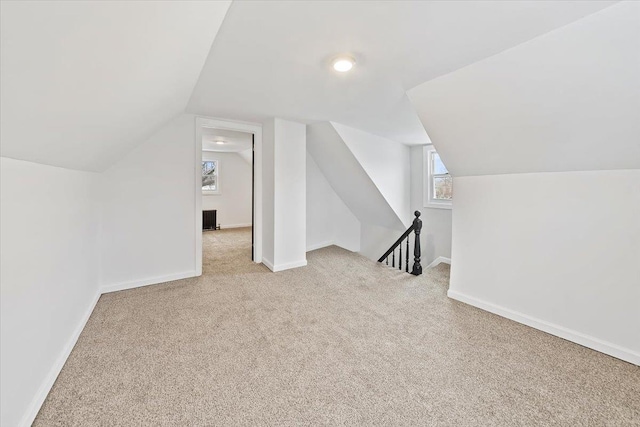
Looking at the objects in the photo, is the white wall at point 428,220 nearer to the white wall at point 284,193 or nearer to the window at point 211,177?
the white wall at point 284,193

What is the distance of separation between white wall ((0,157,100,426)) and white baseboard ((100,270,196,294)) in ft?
2.51

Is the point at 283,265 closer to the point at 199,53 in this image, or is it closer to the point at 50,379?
the point at 50,379

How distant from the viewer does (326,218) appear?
5035 millimetres

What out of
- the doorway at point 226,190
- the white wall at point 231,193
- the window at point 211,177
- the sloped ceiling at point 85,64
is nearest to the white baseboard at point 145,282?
the sloped ceiling at point 85,64

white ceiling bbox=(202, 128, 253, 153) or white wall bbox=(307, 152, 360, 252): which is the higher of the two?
white ceiling bbox=(202, 128, 253, 153)

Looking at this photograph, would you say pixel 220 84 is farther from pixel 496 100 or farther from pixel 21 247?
pixel 496 100

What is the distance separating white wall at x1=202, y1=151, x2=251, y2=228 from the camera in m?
7.35

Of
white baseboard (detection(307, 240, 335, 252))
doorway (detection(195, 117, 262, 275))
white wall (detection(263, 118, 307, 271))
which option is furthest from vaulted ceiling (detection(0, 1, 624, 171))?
doorway (detection(195, 117, 262, 275))

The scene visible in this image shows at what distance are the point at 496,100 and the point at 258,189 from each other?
293 centimetres

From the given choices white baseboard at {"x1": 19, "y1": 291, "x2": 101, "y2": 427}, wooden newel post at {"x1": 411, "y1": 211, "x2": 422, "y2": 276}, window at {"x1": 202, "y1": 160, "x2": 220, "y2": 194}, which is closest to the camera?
white baseboard at {"x1": 19, "y1": 291, "x2": 101, "y2": 427}

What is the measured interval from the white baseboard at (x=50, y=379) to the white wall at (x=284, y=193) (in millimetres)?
1956

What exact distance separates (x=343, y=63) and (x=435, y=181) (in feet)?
11.4

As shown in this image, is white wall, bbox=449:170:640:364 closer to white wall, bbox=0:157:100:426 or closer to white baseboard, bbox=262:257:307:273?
white baseboard, bbox=262:257:307:273

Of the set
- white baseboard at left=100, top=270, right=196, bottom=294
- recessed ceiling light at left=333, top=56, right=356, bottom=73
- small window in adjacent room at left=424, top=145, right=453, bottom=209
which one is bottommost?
white baseboard at left=100, top=270, right=196, bottom=294
